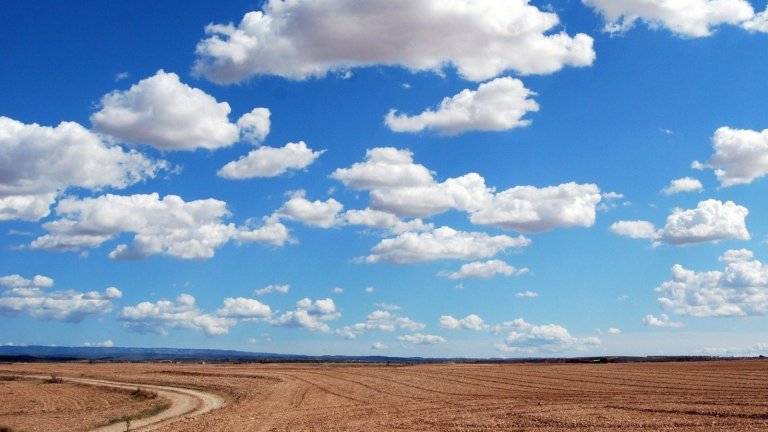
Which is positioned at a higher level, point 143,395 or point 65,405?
point 143,395

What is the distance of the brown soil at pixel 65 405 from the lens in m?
42.7

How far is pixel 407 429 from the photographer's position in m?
33.5

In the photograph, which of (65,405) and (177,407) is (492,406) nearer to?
(177,407)

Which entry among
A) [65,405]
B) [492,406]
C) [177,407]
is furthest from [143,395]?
[492,406]

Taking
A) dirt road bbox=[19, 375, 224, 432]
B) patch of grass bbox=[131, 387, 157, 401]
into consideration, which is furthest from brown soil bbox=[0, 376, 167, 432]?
dirt road bbox=[19, 375, 224, 432]

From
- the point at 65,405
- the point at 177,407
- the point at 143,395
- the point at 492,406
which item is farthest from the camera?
the point at 143,395

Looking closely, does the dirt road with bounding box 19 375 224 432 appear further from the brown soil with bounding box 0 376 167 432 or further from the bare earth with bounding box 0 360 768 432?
the brown soil with bounding box 0 376 167 432

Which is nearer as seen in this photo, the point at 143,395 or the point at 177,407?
the point at 177,407

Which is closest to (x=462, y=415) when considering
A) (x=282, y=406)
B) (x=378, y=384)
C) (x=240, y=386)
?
(x=282, y=406)

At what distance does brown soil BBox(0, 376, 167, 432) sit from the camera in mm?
42719

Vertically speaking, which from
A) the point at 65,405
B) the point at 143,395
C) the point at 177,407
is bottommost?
the point at 65,405

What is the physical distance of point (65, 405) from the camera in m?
57.2

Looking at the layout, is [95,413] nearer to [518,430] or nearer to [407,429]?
[407,429]

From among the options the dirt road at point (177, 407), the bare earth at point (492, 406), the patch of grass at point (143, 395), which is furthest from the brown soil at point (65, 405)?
the bare earth at point (492, 406)
